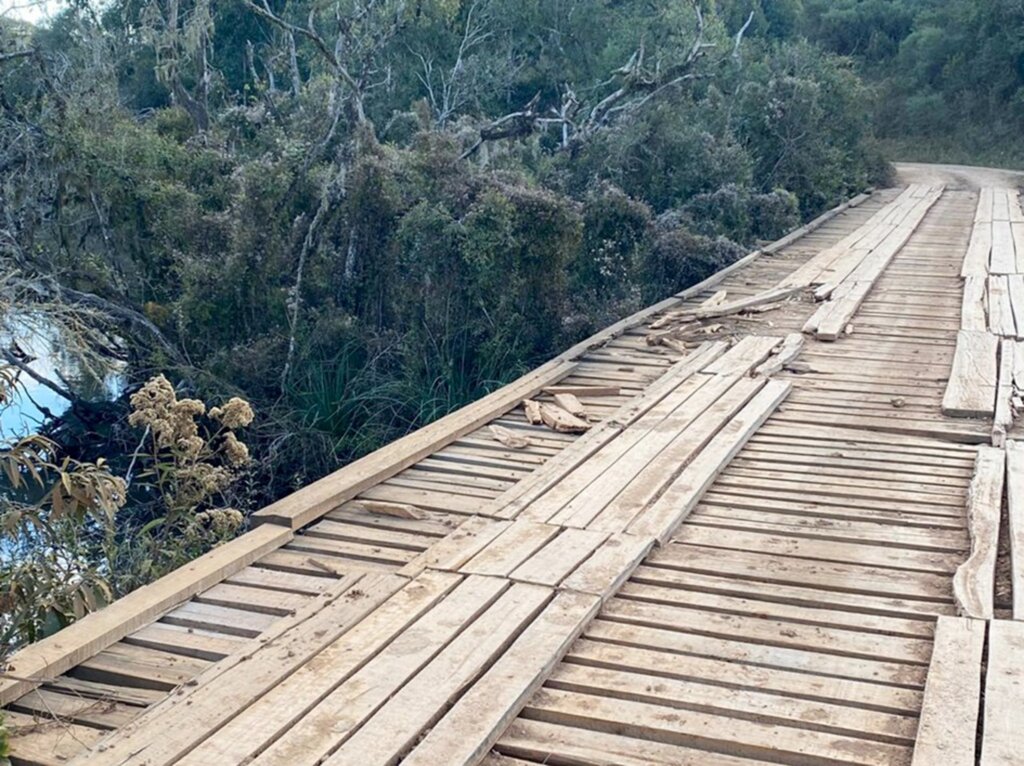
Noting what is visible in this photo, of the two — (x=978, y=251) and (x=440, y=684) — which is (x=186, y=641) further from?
(x=978, y=251)

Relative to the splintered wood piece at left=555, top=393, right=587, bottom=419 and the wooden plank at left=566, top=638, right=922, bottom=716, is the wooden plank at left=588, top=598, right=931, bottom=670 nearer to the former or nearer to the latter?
the wooden plank at left=566, top=638, right=922, bottom=716

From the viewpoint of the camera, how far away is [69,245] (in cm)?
1147

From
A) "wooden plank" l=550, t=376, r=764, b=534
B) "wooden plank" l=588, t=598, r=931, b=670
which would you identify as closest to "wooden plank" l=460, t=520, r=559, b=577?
"wooden plank" l=550, t=376, r=764, b=534

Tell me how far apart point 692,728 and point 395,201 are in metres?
8.68

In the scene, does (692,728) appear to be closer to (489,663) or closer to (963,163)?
(489,663)

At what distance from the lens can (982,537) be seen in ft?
14.9

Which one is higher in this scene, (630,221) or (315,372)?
(630,221)

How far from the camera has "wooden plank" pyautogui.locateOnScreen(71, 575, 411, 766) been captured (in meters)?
2.96

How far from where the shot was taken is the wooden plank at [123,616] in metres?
3.51

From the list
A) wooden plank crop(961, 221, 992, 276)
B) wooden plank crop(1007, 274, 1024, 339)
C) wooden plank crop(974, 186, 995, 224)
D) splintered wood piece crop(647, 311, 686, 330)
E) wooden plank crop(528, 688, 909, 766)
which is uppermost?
wooden plank crop(974, 186, 995, 224)

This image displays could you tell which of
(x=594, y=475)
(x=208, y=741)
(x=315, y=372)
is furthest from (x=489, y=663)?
(x=315, y=372)

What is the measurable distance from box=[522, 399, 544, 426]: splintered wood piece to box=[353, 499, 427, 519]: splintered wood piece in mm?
1637

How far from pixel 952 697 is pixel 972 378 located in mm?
4483

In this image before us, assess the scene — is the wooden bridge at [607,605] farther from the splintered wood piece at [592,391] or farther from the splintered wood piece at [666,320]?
the splintered wood piece at [666,320]
